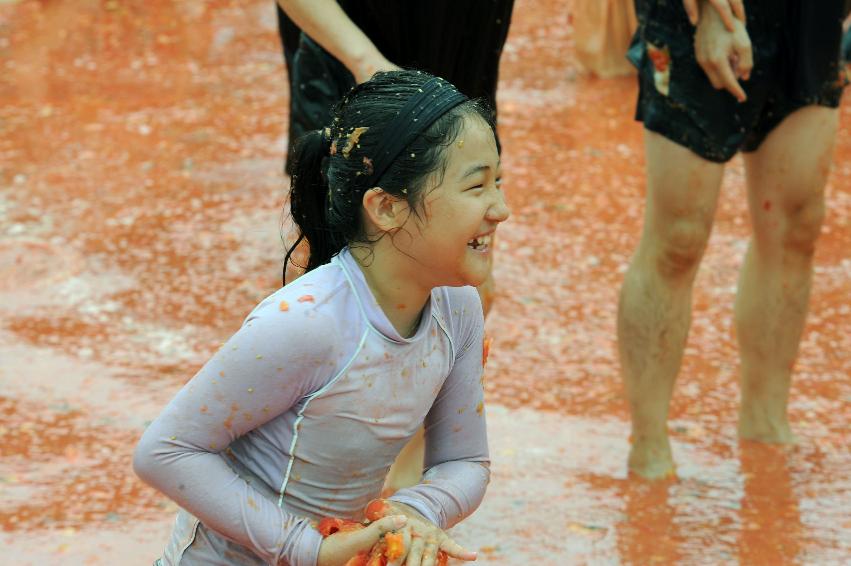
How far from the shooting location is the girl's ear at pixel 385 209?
6.82 feet

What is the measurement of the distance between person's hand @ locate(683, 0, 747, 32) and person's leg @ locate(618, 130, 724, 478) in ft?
1.08

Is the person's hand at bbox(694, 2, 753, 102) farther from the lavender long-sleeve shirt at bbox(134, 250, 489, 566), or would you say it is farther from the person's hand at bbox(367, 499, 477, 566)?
the person's hand at bbox(367, 499, 477, 566)

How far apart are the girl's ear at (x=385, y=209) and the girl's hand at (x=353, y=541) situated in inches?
17.6

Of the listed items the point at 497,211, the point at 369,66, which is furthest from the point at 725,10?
the point at 497,211

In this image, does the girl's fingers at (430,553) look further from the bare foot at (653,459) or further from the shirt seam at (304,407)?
the bare foot at (653,459)

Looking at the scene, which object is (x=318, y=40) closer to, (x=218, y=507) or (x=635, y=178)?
(x=218, y=507)

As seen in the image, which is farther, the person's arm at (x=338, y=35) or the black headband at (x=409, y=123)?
the person's arm at (x=338, y=35)

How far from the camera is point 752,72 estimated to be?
3480mm

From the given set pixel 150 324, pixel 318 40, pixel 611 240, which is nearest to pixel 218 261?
pixel 150 324

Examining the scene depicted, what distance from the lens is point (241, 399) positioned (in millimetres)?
2014

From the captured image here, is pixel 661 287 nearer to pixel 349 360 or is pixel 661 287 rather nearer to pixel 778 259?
pixel 778 259

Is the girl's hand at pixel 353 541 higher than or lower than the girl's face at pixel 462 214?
lower

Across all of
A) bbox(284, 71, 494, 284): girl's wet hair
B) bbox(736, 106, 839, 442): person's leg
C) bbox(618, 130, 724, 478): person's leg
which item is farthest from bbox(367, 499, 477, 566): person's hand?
bbox(736, 106, 839, 442): person's leg

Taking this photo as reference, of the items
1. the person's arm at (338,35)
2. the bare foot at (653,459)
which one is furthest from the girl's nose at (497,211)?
the bare foot at (653,459)
